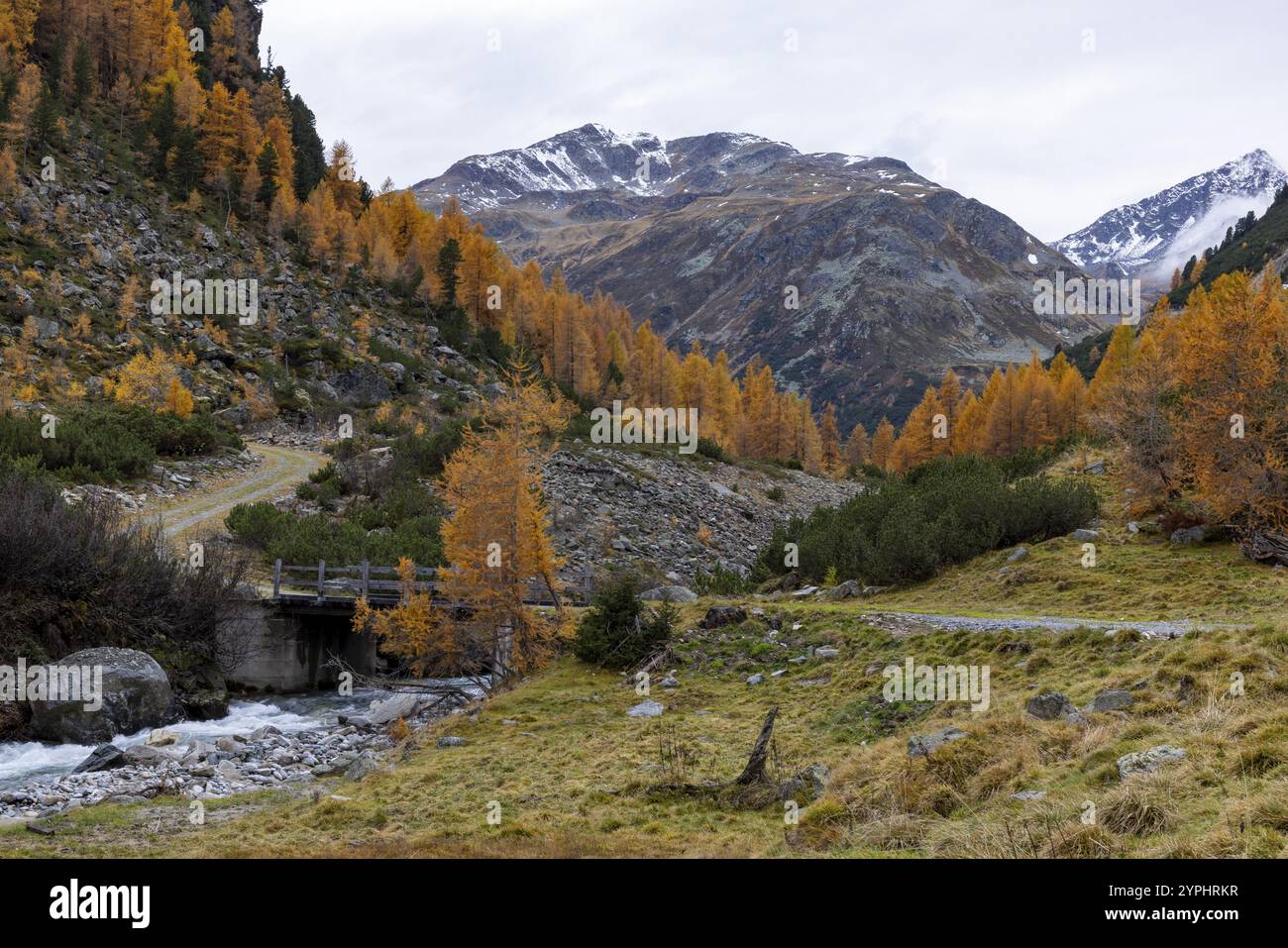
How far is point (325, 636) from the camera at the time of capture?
1031 inches

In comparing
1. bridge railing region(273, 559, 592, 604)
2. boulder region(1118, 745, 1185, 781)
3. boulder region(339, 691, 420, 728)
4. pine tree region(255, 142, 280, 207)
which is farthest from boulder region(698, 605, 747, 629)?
pine tree region(255, 142, 280, 207)

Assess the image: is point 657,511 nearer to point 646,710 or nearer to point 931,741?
point 646,710

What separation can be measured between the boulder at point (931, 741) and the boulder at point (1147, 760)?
6.24ft

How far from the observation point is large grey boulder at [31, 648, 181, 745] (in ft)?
52.8

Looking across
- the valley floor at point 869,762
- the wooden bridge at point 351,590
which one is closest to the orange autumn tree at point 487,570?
the valley floor at point 869,762

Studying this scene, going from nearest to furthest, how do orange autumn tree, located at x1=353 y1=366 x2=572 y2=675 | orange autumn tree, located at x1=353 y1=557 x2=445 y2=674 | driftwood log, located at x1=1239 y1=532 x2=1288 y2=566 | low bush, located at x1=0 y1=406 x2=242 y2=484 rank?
driftwood log, located at x1=1239 y1=532 x2=1288 y2=566 → orange autumn tree, located at x1=353 y1=557 x2=445 y2=674 → orange autumn tree, located at x1=353 y1=366 x2=572 y2=675 → low bush, located at x1=0 y1=406 x2=242 y2=484

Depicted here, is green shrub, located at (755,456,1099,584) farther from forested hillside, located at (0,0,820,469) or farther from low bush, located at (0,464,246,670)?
forested hillside, located at (0,0,820,469)

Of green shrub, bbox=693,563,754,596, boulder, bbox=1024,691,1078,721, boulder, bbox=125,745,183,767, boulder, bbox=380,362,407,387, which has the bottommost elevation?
boulder, bbox=125,745,183,767

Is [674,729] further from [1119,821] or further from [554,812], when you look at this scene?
[1119,821]

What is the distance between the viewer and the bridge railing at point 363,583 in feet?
76.1

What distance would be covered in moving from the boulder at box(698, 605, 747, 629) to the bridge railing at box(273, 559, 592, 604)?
3.94m
